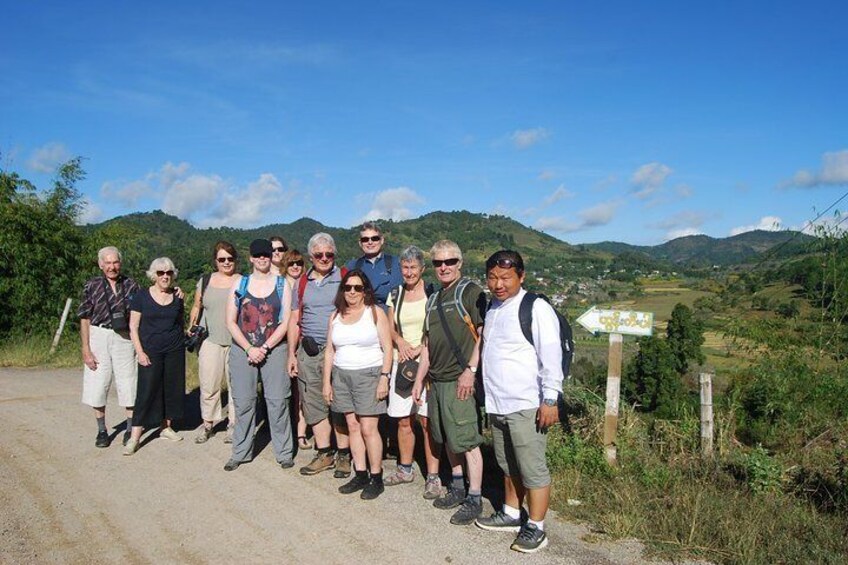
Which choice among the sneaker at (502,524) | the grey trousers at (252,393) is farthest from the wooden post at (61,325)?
the sneaker at (502,524)

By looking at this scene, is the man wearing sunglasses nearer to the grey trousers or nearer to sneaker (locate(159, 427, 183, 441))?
the grey trousers

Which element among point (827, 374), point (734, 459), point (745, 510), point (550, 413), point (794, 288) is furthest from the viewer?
point (794, 288)

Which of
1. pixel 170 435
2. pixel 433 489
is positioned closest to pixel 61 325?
pixel 170 435

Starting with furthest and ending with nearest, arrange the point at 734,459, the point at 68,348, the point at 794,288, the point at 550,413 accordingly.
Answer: the point at 68,348 → the point at 794,288 → the point at 734,459 → the point at 550,413

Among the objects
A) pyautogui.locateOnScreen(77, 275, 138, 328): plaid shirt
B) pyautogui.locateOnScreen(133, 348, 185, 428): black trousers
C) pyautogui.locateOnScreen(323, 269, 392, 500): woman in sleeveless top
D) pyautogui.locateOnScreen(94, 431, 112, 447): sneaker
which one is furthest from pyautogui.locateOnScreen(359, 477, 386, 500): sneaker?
pyautogui.locateOnScreen(77, 275, 138, 328): plaid shirt

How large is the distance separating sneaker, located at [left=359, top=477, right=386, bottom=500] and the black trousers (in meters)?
2.34

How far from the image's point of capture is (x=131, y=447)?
204 inches

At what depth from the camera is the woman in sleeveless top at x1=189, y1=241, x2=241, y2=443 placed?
17.5 feet

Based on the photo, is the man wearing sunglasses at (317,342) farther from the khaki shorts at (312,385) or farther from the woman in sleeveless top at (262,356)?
the woman in sleeveless top at (262,356)

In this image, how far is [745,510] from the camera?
12.1 ft

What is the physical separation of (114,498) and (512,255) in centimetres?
336

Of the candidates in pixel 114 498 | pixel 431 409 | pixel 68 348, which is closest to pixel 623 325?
pixel 431 409

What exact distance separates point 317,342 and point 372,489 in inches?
49.1

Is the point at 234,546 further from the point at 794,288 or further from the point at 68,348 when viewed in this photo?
the point at 68,348
